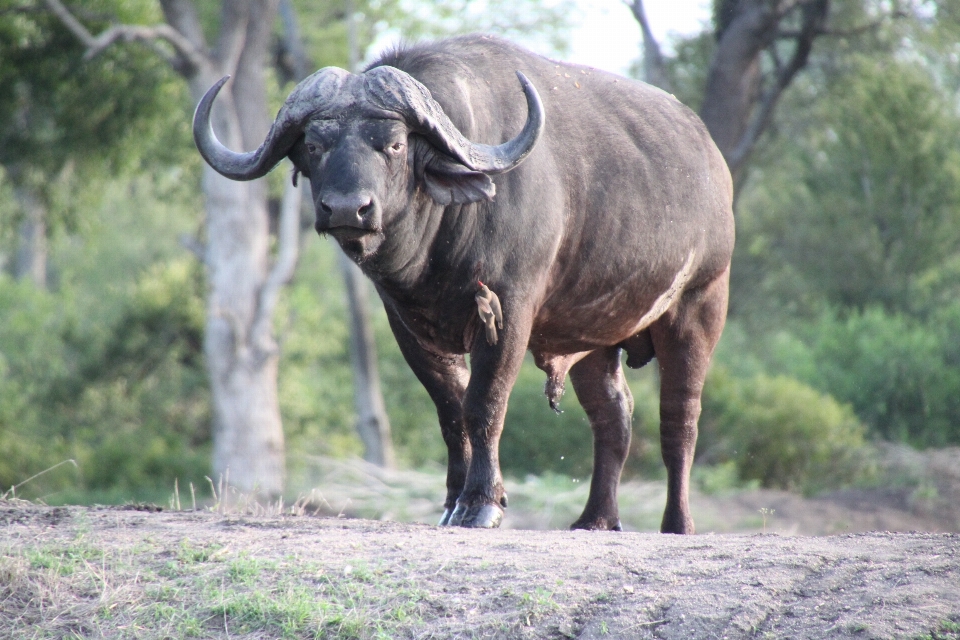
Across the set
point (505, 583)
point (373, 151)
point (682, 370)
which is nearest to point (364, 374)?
point (682, 370)

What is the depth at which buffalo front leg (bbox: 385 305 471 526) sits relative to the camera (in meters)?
5.77

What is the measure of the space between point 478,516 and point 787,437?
11.0 meters

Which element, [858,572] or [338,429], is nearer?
[858,572]

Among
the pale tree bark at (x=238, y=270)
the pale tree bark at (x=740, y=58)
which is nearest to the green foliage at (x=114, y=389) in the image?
the pale tree bark at (x=238, y=270)

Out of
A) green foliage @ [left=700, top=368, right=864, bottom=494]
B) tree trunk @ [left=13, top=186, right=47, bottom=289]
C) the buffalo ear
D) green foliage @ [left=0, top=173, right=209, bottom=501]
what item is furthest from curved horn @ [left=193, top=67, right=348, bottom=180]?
green foliage @ [left=0, top=173, right=209, bottom=501]

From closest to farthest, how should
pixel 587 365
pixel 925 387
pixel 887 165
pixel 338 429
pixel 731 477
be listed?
pixel 587 365 → pixel 731 477 → pixel 925 387 → pixel 887 165 → pixel 338 429

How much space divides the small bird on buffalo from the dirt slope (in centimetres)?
93

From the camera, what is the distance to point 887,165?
742 inches

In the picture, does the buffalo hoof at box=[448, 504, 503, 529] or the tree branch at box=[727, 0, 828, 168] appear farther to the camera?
the tree branch at box=[727, 0, 828, 168]

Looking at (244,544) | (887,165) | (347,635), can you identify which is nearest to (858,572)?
(347,635)

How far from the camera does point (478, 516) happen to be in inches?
207

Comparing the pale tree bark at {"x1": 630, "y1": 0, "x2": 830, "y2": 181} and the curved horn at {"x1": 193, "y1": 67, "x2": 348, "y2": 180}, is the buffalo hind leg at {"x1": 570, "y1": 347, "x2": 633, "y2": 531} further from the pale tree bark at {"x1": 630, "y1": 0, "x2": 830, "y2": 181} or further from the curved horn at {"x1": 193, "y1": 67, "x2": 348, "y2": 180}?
the pale tree bark at {"x1": 630, "y1": 0, "x2": 830, "y2": 181}

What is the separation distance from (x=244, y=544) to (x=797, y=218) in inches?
737

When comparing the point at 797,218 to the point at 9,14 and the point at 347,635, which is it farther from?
the point at 347,635
